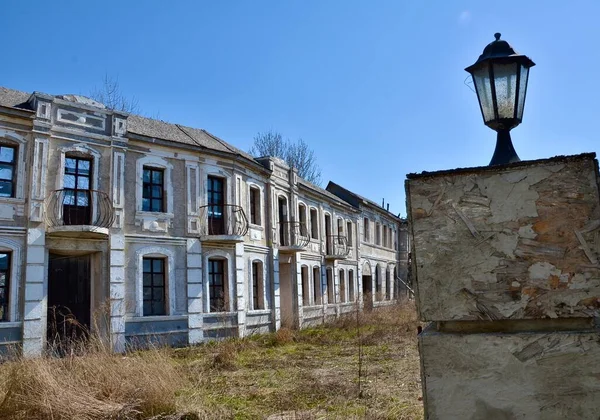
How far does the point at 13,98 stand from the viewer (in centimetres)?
1488

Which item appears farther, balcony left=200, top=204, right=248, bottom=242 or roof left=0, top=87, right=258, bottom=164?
balcony left=200, top=204, right=248, bottom=242

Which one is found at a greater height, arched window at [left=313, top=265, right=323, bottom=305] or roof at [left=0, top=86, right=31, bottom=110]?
roof at [left=0, top=86, right=31, bottom=110]

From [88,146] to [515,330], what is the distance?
1476cm

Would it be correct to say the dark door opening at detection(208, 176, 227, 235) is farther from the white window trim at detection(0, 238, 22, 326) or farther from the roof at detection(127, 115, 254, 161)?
the white window trim at detection(0, 238, 22, 326)

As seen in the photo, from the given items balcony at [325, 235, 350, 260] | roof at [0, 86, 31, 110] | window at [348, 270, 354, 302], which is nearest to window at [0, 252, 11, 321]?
roof at [0, 86, 31, 110]

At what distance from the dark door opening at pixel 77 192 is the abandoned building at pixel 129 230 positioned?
0.03 m

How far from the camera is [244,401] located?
291 inches

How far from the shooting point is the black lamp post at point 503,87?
3.24 m

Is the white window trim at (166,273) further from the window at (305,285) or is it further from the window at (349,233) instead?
the window at (349,233)

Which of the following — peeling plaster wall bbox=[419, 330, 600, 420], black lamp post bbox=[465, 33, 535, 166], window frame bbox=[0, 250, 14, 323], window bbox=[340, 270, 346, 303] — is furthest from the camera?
window bbox=[340, 270, 346, 303]

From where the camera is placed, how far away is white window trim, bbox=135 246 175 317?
50.8ft

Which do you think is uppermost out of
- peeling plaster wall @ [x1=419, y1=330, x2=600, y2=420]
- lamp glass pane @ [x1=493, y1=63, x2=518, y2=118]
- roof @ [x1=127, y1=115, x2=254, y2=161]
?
roof @ [x1=127, y1=115, x2=254, y2=161]

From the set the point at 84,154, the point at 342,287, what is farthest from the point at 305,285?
the point at 84,154

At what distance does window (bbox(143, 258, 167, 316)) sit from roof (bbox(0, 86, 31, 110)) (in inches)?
217
